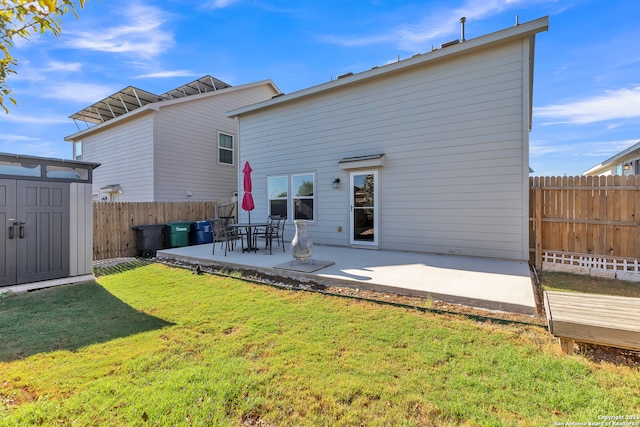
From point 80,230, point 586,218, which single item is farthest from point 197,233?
point 586,218

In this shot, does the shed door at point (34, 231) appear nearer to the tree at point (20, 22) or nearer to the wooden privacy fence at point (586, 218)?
the tree at point (20, 22)

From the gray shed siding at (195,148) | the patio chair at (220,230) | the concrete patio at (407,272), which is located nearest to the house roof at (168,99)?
the gray shed siding at (195,148)

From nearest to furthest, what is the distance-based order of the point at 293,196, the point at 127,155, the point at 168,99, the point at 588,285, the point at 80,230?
1. the point at 588,285
2. the point at 80,230
3. the point at 293,196
4. the point at 127,155
5. the point at 168,99

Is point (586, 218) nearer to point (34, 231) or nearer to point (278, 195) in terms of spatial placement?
point (278, 195)

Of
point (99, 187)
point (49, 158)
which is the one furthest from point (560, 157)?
point (99, 187)

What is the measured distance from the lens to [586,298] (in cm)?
295

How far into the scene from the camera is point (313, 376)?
7.11 feet

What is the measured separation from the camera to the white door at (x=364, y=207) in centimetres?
735

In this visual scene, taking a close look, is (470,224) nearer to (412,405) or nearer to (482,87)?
(482,87)

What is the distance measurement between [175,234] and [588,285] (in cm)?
957

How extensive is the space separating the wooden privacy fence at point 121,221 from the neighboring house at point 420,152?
3.74 meters

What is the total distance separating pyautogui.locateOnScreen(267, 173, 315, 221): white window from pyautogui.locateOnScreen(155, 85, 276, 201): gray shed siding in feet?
14.4

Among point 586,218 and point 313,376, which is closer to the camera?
point 313,376

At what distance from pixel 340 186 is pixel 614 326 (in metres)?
6.07
